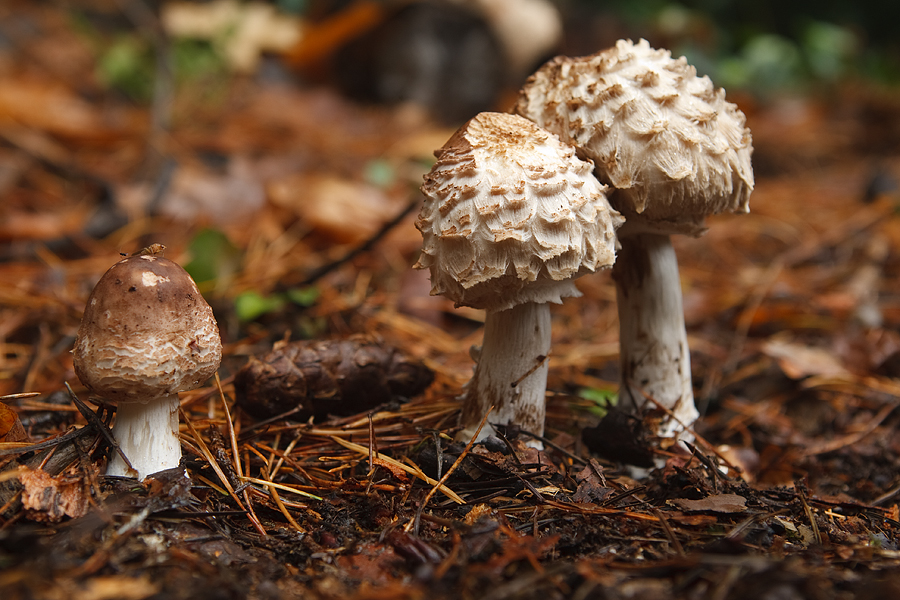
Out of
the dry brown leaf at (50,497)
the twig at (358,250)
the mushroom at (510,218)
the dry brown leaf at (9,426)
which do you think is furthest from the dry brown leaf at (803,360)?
the dry brown leaf at (9,426)

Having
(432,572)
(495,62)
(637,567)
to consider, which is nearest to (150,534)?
(432,572)

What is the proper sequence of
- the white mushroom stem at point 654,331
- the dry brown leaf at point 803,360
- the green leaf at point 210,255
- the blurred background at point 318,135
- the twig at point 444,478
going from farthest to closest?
the blurred background at point 318,135
the green leaf at point 210,255
the dry brown leaf at point 803,360
the white mushroom stem at point 654,331
the twig at point 444,478

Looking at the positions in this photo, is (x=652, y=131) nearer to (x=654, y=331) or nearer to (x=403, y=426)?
(x=654, y=331)

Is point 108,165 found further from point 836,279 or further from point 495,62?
point 836,279

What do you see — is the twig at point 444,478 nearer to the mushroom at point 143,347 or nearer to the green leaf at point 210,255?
the mushroom at point 143,347

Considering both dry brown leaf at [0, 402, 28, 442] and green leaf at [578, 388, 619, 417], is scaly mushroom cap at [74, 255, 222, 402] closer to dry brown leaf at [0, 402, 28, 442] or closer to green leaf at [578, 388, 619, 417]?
dry brown leaf at [0, 402, 28, 442]

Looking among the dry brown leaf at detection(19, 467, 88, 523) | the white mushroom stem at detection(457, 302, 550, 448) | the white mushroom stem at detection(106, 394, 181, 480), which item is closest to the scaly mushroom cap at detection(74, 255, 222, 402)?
the white mushroom stem at detection(106, 394, 181, 480)

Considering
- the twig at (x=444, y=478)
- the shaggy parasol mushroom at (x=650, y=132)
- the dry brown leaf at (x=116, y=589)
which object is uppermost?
the shaggy parasol mushroom at (x=650, y=132)
